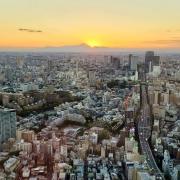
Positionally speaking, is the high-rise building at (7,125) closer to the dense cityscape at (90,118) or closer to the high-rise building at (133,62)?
the dense cityscape at (90,118)

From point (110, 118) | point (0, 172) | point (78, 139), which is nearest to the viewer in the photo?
point (0, 172)

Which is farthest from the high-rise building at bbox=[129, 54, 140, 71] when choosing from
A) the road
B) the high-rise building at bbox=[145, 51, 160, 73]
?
the road

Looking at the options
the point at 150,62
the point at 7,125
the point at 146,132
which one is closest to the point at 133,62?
the point at 150,62

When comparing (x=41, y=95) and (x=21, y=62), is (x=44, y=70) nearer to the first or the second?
(x=21, y=62)

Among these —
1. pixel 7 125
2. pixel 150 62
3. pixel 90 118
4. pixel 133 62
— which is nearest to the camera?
pixel 7 125

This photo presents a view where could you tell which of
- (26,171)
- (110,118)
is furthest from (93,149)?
(110,118)

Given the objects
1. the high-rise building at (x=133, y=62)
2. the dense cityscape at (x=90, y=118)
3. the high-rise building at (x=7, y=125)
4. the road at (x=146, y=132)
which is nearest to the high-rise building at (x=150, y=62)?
the dense cityscape at (x=90, y=118)

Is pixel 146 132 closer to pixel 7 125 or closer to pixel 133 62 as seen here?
pixel 7 125
